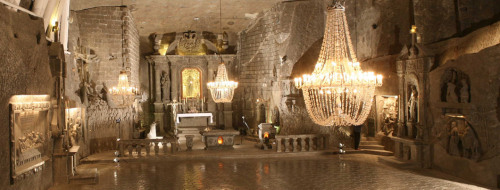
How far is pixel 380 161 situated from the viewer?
11336 mm

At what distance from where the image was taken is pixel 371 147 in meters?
12.8

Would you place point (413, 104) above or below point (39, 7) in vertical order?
below

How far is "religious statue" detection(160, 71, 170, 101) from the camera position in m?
20.2

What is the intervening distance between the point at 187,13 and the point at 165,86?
4.26m

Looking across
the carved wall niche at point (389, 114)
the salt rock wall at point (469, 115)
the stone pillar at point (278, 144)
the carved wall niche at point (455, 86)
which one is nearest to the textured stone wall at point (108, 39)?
the stone pillar at point (278, 144)

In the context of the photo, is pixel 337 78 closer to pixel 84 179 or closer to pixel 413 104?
pixel 413 104

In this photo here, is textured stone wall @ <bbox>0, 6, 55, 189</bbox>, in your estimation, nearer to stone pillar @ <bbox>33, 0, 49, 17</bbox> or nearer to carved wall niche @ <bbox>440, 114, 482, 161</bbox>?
stone pillar @ <bbox>33, 0, 49, 17</bbox>

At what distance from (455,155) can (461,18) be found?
417 cm

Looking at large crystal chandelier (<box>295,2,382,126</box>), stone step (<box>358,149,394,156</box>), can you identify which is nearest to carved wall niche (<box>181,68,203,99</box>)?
stone step (<box>358,149,394,156</box>)

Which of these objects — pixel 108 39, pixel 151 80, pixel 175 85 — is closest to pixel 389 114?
pixel 108 39

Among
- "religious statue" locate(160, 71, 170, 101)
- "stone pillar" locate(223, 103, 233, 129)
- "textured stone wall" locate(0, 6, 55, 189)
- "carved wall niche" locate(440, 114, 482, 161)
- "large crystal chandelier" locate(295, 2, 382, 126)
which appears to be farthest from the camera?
"stone pillar" locate(223, 103, 233, 129)

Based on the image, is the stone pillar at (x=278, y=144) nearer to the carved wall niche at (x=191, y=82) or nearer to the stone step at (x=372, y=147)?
the stone step at (x=372, y=147)

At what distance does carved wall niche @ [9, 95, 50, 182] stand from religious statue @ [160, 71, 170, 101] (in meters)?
11.2

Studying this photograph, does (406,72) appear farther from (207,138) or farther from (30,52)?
(30,52)
